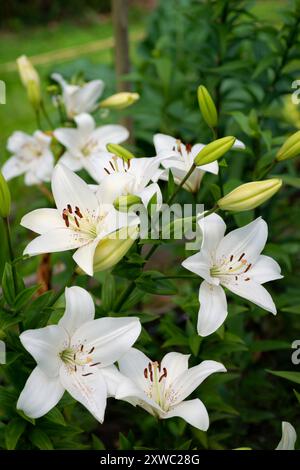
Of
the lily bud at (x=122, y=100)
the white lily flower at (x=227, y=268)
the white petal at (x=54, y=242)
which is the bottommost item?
the white lily flower at (x=227, y=268)

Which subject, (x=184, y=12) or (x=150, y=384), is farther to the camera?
(x=184, y=12)

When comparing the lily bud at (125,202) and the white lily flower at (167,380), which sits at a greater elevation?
the lily bud at (125,202)

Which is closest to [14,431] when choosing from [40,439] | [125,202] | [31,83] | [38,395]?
[40,439]

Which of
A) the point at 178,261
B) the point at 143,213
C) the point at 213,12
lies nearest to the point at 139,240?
the point at 143,213

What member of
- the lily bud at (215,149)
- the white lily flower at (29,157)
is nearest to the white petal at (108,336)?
the lily bud at (215,149)

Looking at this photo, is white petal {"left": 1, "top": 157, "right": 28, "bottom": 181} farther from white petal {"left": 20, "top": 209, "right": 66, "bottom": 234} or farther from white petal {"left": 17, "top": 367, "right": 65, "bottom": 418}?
white petal {"left": 17, "top": 367, "right": 65, "bottom": 418}

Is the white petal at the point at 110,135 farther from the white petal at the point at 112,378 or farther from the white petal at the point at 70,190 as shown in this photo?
the white petal at the point at 112,378
